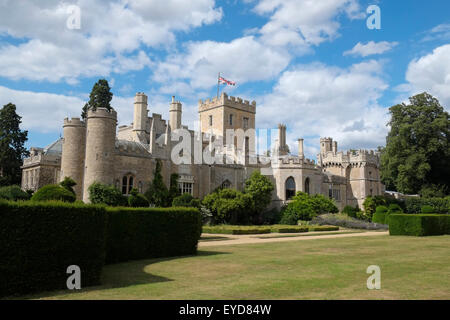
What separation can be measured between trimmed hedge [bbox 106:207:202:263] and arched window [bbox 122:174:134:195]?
16679 millimetres

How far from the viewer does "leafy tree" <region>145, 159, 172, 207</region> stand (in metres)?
31.9

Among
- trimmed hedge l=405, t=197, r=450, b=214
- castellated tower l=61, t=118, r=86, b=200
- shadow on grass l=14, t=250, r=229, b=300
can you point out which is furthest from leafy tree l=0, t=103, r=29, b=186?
trimmed hedge l=405, t=197, r=450, b=214

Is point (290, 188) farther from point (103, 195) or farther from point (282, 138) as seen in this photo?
point (103, 195)

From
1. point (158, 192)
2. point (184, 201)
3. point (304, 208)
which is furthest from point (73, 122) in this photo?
point (304, 208)

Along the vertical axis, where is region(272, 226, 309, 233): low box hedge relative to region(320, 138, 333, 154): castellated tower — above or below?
below

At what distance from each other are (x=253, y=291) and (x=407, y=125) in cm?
4193

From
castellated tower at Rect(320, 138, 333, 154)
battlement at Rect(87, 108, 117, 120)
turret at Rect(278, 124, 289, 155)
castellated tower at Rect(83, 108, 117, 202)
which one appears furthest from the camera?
turret at Rect(278, 124, 289, 155)

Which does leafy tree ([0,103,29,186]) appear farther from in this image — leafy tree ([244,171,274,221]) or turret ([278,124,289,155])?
turret ([278,124,289,155])

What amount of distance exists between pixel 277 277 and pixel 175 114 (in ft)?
103

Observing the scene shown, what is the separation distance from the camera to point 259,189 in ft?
127

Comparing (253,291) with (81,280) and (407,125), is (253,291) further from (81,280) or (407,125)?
(407,125)

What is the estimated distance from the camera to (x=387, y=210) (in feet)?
131

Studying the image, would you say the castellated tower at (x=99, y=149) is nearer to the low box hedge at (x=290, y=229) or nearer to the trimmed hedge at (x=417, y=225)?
the low box hedge at (x=290, y=229)
